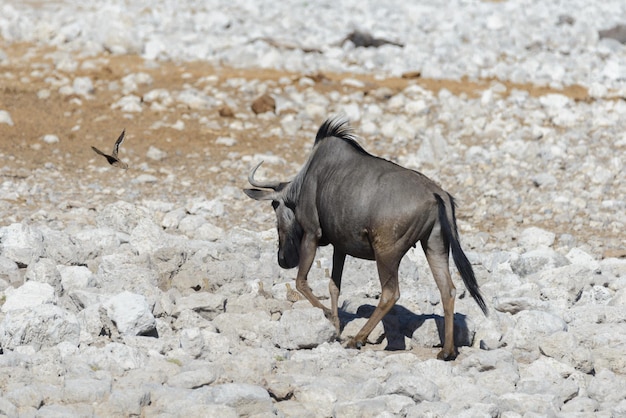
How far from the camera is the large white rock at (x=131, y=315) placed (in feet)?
25.8

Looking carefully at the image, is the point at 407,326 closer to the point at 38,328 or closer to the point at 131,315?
the point at 131,315

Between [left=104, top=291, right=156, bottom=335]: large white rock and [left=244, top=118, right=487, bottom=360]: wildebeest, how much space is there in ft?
5.04

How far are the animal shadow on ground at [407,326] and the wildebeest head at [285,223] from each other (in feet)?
2.54

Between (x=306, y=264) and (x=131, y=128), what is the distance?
8.68 metres

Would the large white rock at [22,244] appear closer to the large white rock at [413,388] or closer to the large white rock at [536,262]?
the large white rock at [413,388]

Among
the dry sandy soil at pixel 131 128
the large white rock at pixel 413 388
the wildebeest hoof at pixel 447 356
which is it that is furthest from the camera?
the dry sandy soil at pixel 131 128

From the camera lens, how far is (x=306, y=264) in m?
8.99

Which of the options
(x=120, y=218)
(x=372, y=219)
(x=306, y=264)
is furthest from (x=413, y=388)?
(x=120, y=218)

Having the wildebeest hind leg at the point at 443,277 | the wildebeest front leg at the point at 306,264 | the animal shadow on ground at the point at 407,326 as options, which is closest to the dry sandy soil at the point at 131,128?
the animal shadow on ground at the point at 407,326

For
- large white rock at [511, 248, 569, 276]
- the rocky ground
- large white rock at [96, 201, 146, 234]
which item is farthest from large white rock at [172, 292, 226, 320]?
large white rock at [511, 248, 569, 276]

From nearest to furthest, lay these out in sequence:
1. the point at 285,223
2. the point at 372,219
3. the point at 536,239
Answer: the point at 372,219
the point at 285,223
the point at 536,239

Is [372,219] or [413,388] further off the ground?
[372,219]

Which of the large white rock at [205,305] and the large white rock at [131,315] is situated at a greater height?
the large white rock at [131,315]

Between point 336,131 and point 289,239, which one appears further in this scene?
point 289,239
